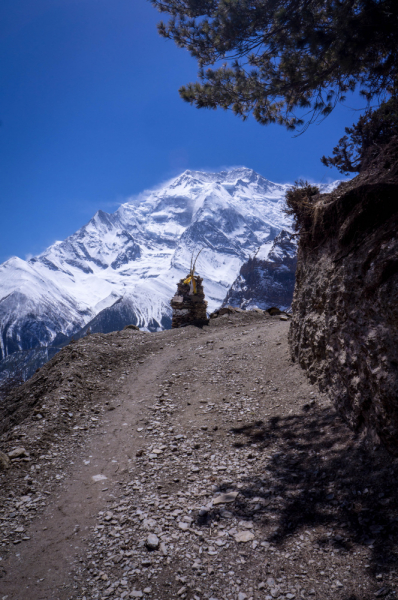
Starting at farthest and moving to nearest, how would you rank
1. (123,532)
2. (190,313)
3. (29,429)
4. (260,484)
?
(190,313), (29,429), (260,484), (123,532)

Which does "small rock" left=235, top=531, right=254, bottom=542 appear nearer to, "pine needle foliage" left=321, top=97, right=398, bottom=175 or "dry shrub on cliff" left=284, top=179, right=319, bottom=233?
"dry shrub on cliff" left=284, top=179, right=319, bottom=233

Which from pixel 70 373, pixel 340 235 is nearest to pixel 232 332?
pixel 70 373

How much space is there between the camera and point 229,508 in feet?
13.8

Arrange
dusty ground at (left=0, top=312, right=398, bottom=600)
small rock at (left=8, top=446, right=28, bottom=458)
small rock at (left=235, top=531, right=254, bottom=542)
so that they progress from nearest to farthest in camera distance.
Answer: dusty ground at (left=0, top=312, right=398, bottom=600)
small rock at (left=235, top=531, right=254, bottom=542)
small rock at (left=8, top=446, right=28, bottom=458)

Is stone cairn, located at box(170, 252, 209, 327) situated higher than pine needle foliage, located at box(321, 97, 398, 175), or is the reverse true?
pine needle foliage, located at box(321, 97, 398, 175)

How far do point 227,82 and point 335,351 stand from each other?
679cm

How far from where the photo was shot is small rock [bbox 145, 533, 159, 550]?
3.71 m

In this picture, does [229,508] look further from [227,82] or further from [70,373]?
[227,82]

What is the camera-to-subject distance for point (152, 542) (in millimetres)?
3750

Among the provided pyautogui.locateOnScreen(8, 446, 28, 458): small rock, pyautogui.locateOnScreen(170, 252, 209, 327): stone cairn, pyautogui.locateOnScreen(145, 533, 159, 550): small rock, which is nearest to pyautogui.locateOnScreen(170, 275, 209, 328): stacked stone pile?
pyautogui.locateOnScreen(170, 252, 209, 327): stone cairn

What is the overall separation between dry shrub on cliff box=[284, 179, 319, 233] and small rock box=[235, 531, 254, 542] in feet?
22.0

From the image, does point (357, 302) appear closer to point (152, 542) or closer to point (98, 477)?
point (152, 542)

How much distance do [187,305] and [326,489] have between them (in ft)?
44.3

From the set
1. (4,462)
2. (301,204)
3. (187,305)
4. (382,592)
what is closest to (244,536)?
(382,592)
